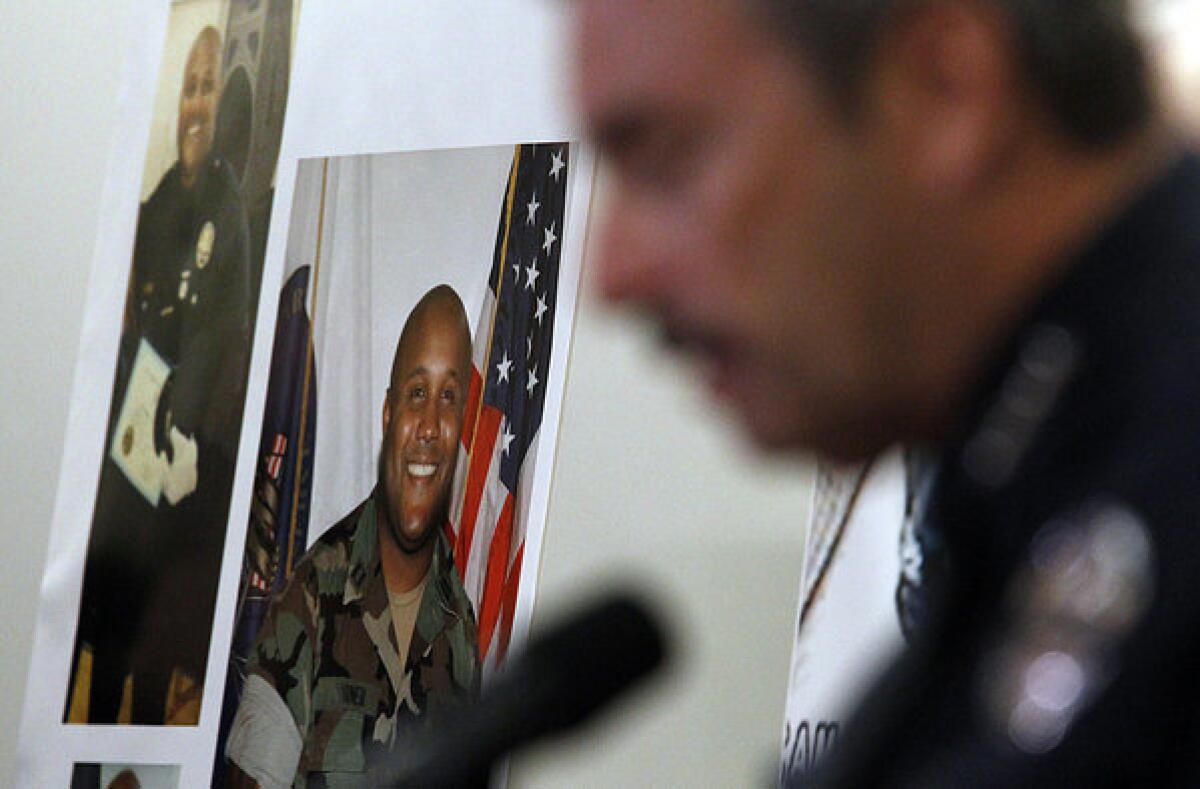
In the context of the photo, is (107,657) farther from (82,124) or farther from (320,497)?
(82,124)

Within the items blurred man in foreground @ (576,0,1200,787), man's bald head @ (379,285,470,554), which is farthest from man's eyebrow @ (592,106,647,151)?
man's bald head @ (379,285,470,554)

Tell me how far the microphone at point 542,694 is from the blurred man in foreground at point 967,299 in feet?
0.42

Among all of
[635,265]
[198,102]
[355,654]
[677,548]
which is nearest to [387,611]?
[355,654]

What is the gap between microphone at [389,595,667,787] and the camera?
0.77 metres

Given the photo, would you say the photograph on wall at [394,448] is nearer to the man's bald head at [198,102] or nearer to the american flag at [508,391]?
the american flag at [508,391]

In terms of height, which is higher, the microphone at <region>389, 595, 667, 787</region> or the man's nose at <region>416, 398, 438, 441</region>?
the man's nose at <region>416, 398, 438, 441</region>

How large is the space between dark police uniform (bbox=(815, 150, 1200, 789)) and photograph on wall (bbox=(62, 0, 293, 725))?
8.40 feet

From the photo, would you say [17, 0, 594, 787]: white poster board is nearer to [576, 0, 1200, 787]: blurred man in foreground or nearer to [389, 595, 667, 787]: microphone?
[576, 0, 1200, 787]: blurred man in foreground

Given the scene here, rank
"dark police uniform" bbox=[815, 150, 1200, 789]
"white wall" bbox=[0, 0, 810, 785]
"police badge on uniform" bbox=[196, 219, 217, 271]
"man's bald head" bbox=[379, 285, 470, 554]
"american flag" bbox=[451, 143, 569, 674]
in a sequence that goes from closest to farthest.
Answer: "dark police uniform" bbox=[815, 150, 1200, 789]
"white wall" bbox=[0, 0, 810, 785]
"american flag" bbox=[451, 143, 569, 674]
"man's bald head" bbox=[379, 285, 470, 554]
"police badge on uniform" bbox=[196, 219, 217, 271]

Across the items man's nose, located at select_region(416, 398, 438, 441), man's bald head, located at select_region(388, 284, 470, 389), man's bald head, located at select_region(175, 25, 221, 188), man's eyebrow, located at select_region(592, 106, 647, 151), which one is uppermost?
man's bald head, located at select_region(175, 25, 221, 188)

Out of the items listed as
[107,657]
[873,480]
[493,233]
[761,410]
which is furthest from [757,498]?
[761,410]

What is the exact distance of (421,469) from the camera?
286 cm

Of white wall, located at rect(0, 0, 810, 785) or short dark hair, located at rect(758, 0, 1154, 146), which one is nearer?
short dark hair, located at rect(758, 0, 1154, 146)

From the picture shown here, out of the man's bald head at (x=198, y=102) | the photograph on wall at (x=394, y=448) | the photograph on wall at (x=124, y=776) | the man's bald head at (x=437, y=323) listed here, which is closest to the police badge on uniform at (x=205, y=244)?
the man's bald head at (x=198, y=102)
